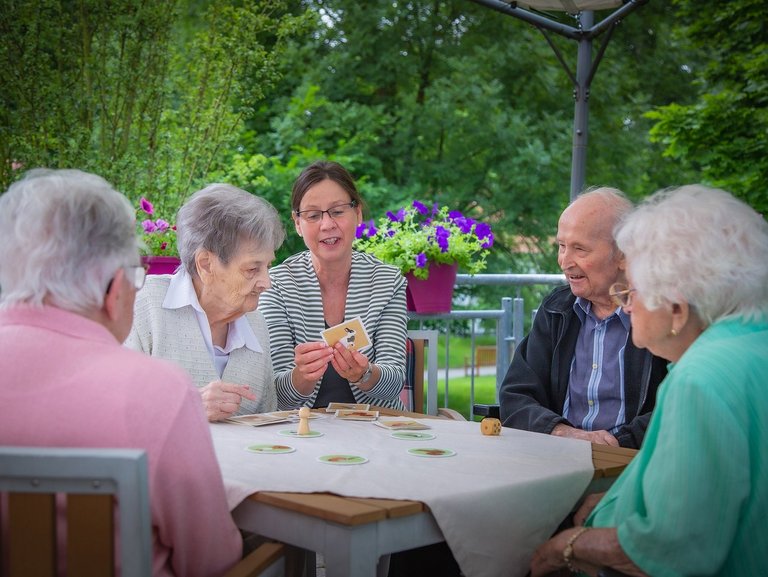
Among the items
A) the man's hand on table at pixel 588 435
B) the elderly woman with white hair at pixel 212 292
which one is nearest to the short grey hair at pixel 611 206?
the man's hand on table at pixel 588 435

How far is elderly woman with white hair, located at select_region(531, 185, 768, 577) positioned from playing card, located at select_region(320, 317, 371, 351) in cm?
117

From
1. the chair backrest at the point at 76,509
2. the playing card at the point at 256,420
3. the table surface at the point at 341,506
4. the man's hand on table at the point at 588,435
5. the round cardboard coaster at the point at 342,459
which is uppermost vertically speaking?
the chair backrest at the point at 76,509

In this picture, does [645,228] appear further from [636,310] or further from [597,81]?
[597,81]

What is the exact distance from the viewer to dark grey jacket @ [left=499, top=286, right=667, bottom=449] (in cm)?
289

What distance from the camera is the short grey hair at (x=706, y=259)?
1749 millimetres

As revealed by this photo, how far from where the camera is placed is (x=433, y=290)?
4.39 metres

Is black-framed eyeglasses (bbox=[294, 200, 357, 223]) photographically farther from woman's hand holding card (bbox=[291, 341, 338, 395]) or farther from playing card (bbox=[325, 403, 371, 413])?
playing card (bbox=[325, 403, 371, 413])

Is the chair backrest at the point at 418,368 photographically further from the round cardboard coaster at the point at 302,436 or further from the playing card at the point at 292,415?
the round cardboard coaster at the point at 302,436

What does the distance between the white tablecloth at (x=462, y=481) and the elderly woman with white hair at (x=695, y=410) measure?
0.09 metres

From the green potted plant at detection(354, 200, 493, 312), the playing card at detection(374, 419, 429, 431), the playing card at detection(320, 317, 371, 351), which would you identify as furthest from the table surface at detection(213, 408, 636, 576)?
the green potted plant at detection(354, 200, 493, 312)

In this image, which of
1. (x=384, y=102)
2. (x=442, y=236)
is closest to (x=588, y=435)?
(x=442, y=236)

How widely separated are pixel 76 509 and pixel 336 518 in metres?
0.50

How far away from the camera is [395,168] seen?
12797 mm

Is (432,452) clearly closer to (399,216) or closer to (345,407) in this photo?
(345,407)
